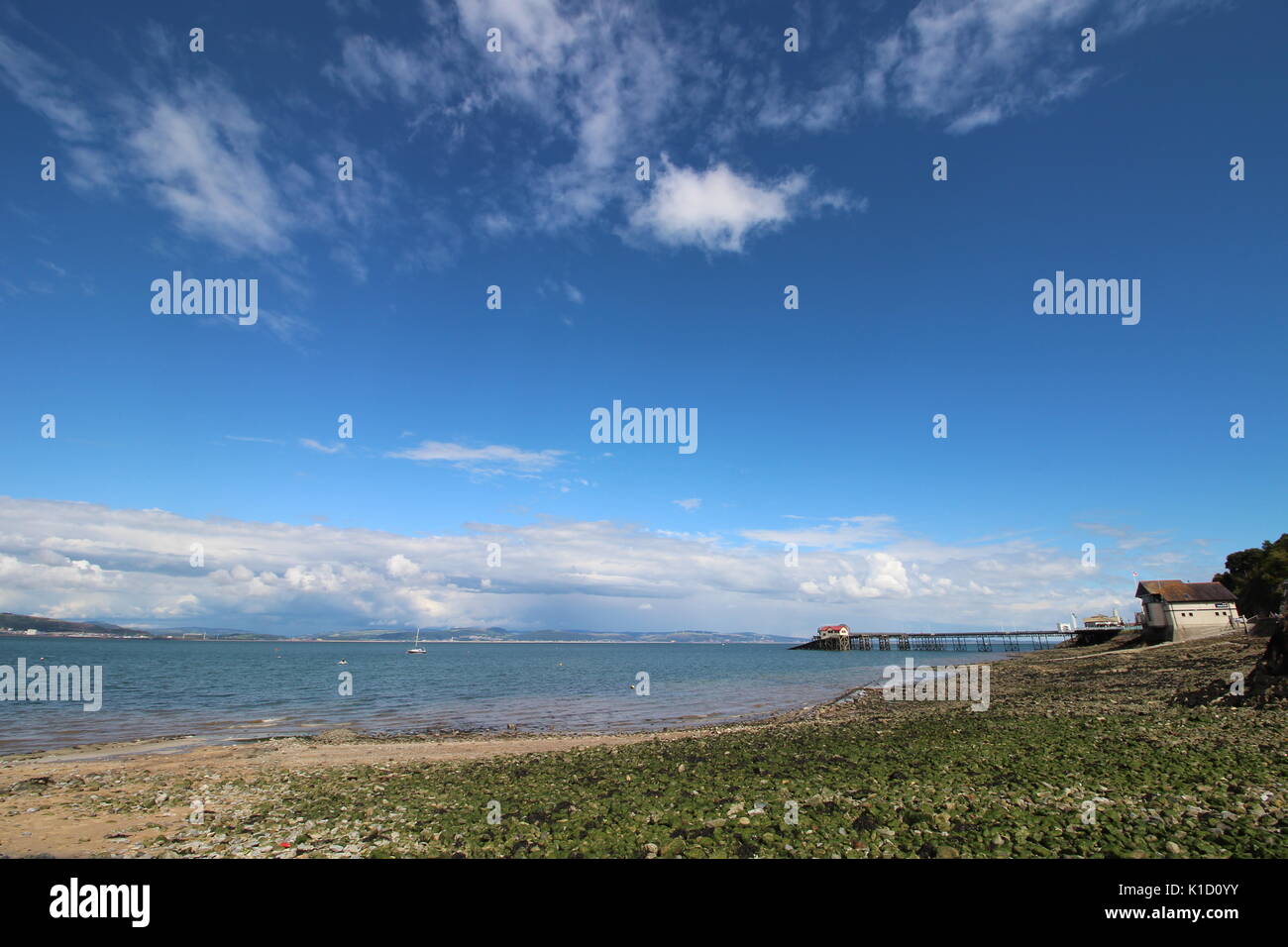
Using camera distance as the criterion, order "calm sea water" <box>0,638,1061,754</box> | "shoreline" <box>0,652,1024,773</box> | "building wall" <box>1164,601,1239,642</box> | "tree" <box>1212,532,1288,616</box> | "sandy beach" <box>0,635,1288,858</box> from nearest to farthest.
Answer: "sandy beach" <box>0,635,1288,858</box>, "shoreline" <box>0,652,1024,773</box>, "calm sea water" <box>0,638,1061,754</box>, "building wall" <box>1164,601,1239,642</box>, "tree" <box>1212,532,1288,616</box>

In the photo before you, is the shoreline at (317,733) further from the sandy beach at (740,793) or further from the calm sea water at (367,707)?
the sandy beach at (740,793)

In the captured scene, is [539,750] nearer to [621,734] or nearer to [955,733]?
[621,734]

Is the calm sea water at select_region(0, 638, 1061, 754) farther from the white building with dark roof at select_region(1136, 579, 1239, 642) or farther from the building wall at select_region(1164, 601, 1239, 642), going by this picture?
the white building with dark roof at select_region(1136, 579, 1239, 642)

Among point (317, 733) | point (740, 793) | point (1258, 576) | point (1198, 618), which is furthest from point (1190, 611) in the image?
point (317, 733)

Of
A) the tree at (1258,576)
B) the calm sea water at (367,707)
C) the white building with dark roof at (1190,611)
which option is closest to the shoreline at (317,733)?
the calm sea water at (367,707)

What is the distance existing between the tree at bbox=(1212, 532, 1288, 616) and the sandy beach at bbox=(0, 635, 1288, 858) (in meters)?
81.6

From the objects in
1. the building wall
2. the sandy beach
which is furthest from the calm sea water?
the building wall

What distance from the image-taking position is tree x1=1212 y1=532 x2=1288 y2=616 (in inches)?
3142

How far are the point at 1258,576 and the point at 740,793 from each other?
358 ft

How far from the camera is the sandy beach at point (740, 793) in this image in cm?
1027

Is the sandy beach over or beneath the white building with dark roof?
over

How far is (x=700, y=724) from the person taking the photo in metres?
34.1

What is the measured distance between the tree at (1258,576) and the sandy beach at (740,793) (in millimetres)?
81564
